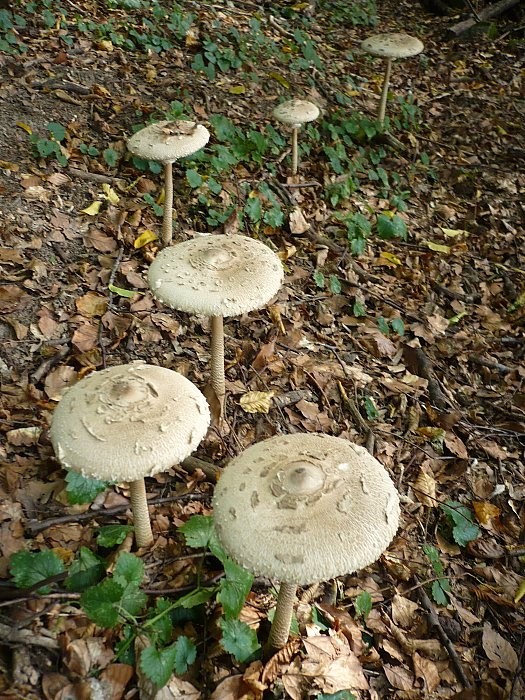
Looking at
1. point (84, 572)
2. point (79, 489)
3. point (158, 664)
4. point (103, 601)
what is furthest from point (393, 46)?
point (158, 664)

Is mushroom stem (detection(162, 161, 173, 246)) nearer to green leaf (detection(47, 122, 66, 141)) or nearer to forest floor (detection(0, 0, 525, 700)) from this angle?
forest floor (detection(0, 0, 525, 700))

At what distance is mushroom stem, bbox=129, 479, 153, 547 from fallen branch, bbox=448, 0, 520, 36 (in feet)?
43.0

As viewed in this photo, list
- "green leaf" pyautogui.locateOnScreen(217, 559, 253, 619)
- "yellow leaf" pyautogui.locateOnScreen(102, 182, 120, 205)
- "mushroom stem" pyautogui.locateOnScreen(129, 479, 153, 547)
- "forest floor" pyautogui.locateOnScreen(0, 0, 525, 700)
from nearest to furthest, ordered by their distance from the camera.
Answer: "green leaf" pyautogui.locateOnScreen(217, 559, 253, 619), "mushroom stem" pyautogui.locateOnScreen(129, 479, 153, 547), "forest floor" pyautogui.locateOnScreen(0, 0, 525, 700), "yellow leaf" pyautogui.locateOnScreen(102, 182, 120, 205)

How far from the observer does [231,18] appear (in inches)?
384

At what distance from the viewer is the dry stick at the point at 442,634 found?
137 inches

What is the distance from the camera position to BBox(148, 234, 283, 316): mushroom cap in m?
3.31

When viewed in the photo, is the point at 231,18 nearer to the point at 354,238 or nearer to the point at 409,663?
the point at 354,238

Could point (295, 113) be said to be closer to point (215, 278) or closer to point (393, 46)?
point (393, 46)

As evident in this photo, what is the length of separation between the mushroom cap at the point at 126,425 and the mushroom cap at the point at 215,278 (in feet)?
1.89

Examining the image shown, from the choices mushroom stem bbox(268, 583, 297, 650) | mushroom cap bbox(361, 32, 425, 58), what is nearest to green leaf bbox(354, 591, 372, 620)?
mushroom stem bbox(268, 583, 297, 650)

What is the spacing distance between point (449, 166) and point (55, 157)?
5.66m

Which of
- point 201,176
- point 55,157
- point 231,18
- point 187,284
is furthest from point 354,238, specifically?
point 231,18

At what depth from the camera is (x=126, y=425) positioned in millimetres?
2629

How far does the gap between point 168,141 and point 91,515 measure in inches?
122
